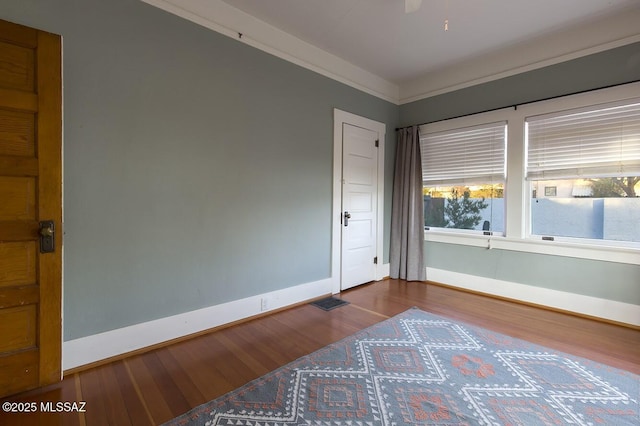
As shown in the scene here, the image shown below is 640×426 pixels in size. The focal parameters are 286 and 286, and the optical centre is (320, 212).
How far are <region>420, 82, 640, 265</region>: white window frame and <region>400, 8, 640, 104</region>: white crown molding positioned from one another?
43cm

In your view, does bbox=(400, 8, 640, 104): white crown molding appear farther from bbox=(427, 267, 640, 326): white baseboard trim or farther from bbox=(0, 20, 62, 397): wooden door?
bbox=(0, 20, 62, 397): wooden door

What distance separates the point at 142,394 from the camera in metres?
1.76

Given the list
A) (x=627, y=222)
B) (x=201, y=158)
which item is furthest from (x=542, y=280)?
(x=201, y=158)

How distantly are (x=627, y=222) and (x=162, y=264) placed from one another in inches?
173

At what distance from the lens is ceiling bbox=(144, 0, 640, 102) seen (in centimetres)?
261

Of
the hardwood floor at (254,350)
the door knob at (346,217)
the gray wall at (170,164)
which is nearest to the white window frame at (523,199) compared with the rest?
the hardwood floor at (254,350)

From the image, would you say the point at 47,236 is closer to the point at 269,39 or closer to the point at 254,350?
the point at 254,350

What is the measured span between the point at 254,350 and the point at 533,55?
4255 millimetres

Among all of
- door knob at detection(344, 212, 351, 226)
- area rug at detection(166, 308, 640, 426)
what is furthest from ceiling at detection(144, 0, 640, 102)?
area rug at detection(166, 308, 640, 426)

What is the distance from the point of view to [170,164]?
235 centimetres

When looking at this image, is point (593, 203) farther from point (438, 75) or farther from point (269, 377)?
point (269, 377)

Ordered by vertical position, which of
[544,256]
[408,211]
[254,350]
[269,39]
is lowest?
[254,350]

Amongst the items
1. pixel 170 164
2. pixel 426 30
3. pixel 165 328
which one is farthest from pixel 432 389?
pixel 426 30

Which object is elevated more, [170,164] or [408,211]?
[170,164]
